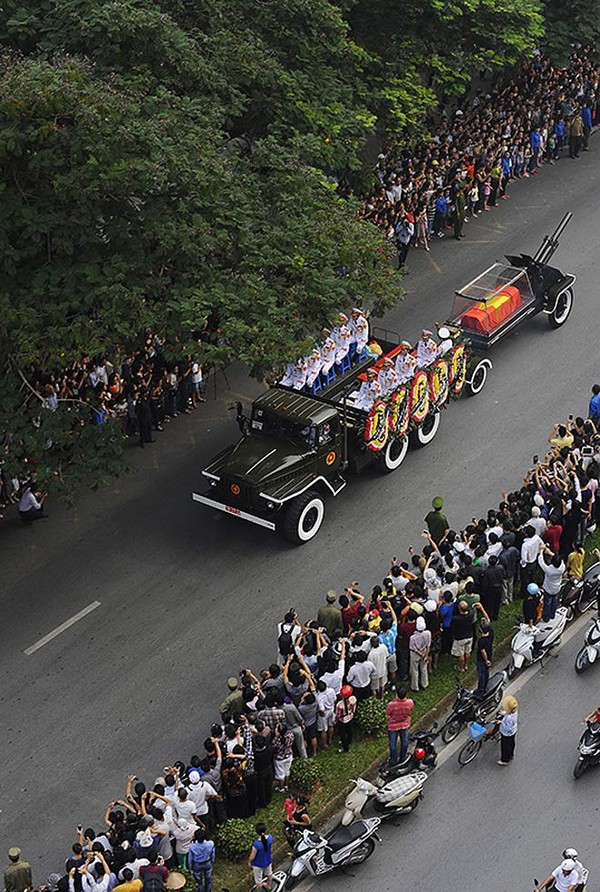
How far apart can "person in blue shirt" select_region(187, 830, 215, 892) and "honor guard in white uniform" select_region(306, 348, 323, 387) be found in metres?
10.4

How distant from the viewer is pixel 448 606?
70.0 ft

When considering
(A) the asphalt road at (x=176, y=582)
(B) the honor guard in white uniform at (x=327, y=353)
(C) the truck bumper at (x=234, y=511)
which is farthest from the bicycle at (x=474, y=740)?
(B) the honor guard in white uniform at (x=327, y=353)

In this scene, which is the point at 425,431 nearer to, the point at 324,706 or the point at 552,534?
the point at 552,534

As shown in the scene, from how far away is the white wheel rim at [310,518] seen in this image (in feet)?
Result: 81.2

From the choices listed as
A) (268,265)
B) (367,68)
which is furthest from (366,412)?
(367,68)

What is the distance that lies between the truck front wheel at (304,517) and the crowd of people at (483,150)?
10.2 meters

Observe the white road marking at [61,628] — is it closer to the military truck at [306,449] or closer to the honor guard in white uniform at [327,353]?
the military truck at [306,449]

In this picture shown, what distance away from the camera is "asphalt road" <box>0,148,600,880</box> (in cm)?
2059

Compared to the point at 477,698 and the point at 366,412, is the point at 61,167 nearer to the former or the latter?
the point at 366,412

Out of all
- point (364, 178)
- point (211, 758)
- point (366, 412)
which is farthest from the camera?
point (364, 178)

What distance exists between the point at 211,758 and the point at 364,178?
16531mm

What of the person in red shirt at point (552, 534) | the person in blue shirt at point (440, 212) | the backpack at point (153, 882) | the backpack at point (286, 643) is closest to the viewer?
the backpack at point (153, 882)

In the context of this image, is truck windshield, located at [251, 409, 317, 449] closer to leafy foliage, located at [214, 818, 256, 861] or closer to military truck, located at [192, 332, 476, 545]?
military truck, located at [192, 332, 476, 545]

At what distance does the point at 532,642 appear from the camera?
71.4ft
